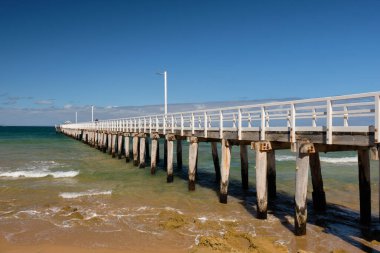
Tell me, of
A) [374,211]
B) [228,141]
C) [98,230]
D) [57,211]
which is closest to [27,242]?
[98,230]

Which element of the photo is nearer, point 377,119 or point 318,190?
point 377,119

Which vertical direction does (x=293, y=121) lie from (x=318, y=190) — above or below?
above

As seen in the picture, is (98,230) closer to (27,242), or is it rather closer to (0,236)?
(27,242)

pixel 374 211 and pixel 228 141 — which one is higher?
pixel 228 141

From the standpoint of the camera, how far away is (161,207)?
13703mm

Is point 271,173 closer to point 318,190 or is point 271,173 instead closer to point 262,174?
point 318,190

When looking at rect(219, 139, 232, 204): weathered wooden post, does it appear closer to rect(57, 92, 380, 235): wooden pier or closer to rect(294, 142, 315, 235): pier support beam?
rect(57, 92, 380, 235): wooden pier

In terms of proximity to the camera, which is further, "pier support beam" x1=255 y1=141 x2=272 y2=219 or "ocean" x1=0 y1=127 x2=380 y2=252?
"pier support beam" x1=255 y1=141 x2=272 y2=219

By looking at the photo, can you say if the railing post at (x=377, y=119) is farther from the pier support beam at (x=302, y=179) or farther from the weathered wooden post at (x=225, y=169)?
the weathered wooden post at (x=225, y=169)

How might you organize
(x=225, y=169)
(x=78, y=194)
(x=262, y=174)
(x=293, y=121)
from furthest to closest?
(x=78, y=194)
(x=225, y=169)
(x=262, y=174)
(x=293, y=121)

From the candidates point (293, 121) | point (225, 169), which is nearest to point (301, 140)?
point (293, 121)

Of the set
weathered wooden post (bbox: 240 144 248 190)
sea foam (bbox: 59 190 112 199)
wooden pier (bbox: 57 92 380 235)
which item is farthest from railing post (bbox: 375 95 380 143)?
sea foam (bbox: 59 190 112 199)

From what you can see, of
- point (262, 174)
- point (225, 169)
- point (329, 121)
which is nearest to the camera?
point (329, 121)

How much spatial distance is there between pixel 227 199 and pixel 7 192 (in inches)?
372
